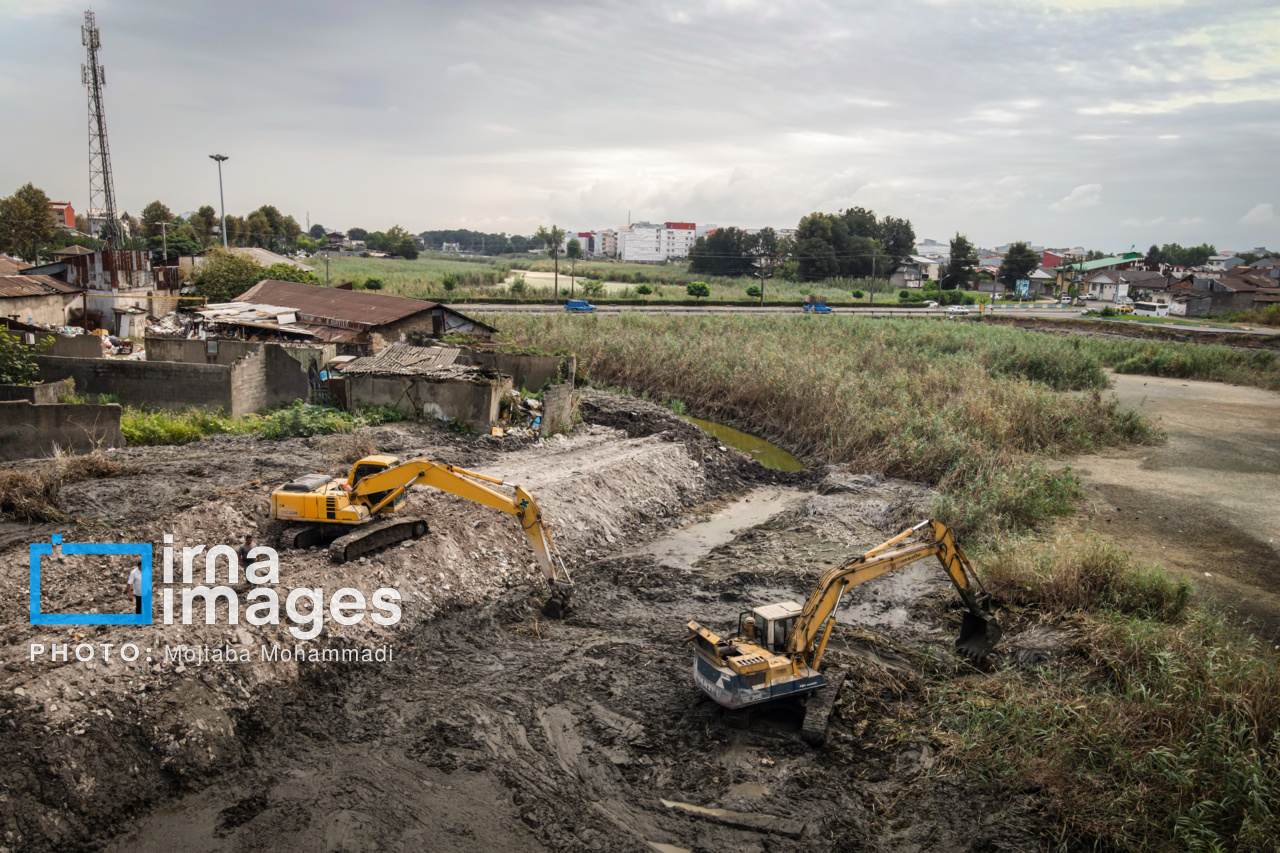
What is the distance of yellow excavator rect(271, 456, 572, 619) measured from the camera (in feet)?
34.8

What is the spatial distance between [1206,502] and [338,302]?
2765cm

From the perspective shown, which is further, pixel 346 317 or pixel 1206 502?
pixel 346 317

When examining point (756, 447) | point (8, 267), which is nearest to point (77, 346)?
point (8, 267)

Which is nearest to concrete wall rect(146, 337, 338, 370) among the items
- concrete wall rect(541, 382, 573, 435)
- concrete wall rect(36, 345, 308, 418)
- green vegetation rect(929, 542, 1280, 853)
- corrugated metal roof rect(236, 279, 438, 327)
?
concrete wall rect(36, 345, 308, 418)

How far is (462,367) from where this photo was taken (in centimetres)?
2044

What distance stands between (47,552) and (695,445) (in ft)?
43.5

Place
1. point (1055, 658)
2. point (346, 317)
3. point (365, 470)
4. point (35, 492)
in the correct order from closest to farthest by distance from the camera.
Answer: point (1055, 658), point (365, 470), point (35, 492), point (346, 317)

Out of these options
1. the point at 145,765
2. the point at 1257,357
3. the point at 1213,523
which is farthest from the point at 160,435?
the point at 1257,357

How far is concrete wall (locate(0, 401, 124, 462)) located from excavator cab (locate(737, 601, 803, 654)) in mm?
13982

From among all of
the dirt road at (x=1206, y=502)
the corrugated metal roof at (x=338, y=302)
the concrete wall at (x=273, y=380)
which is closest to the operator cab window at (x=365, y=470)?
the concrete wall at (x=273, y=380)

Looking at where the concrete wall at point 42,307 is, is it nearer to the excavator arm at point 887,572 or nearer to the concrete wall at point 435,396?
the concrete wall at point 435,396

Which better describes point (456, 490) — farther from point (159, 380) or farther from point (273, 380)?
point (159, 380)

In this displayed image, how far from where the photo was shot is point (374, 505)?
11.4 m

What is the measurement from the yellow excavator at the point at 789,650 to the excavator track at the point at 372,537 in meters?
5.22
